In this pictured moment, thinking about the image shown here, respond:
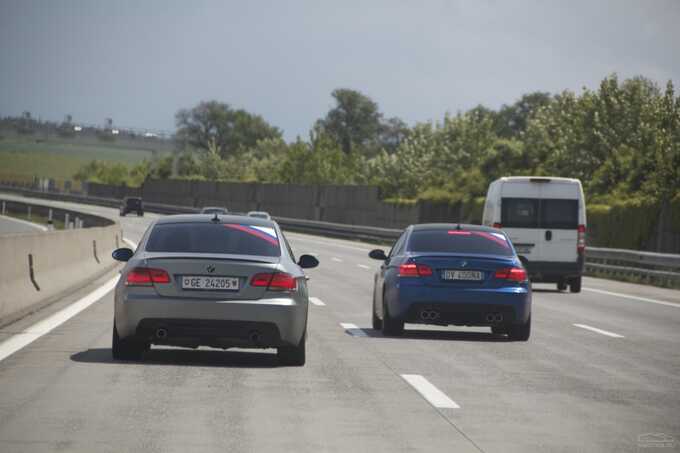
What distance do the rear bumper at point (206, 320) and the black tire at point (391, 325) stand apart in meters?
4.13

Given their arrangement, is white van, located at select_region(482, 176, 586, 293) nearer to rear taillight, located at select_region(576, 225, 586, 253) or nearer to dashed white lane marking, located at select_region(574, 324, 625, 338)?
rear taillight, located at select_region(576, 225, 586, 253)

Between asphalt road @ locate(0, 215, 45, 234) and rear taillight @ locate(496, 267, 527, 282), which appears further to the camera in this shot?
asphalt road @ locate(0, 215, 45, 234)

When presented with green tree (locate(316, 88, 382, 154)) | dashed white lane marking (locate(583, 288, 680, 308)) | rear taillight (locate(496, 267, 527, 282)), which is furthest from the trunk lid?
green tree (locate(316, 88, 382, 154))

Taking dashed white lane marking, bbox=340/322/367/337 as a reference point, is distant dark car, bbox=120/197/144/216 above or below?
below

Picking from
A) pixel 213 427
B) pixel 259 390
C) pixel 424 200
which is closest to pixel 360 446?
pixel 213 427

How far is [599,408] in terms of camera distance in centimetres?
984

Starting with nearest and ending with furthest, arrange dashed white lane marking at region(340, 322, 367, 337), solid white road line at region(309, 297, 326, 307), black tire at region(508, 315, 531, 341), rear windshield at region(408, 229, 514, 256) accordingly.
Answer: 1. black tire at region(508, 315, 531, 341)
2. dashed white lane marking at region(340, 322, 367, 337)
3. rear windshield at region(408, 229, 514, 256)
4. solid white road line at region(309, 297, 326, 307)

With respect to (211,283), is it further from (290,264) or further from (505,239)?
(505,239)

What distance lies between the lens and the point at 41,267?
19.6 m

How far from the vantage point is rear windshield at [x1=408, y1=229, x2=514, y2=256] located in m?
16.1

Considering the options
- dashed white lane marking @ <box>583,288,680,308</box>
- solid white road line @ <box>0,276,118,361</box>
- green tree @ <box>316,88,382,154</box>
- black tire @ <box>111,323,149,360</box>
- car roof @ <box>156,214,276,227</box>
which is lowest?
dashed white lane marking @ <box>583,288,680,308</box>

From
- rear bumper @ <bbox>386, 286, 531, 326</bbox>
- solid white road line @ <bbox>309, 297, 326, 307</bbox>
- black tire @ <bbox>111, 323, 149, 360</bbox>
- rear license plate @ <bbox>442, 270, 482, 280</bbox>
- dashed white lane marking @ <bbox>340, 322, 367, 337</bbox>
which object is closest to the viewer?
black tire @ <bbox>111, 323, 149, 360</bbox>

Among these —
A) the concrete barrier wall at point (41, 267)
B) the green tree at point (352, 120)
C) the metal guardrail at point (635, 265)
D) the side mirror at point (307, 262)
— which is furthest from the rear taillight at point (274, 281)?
the green tree at point (352, 120)

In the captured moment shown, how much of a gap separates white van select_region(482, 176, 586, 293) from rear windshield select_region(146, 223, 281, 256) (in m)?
15.7
